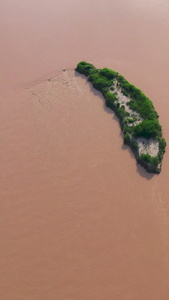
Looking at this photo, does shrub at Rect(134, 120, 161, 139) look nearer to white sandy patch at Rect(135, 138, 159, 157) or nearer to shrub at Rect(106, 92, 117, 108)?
white sandy patch at Rect(135, 138, 159, 157)

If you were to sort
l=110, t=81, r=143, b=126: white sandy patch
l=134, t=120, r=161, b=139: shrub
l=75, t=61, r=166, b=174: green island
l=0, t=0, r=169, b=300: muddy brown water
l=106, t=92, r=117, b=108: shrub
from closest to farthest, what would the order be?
1. l=0, t=0, r=169, b=300: muddy brown water
2. l=75, t=61, r=166, b=174: green island
3. l=134, t=120, r=161, b=139: shrub
4. l=110, t=81, r=143, b=126: white sandy patch
5. l=106, t=92, r=117, b=108: shrub

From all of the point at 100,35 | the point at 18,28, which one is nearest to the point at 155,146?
the point at 100,35

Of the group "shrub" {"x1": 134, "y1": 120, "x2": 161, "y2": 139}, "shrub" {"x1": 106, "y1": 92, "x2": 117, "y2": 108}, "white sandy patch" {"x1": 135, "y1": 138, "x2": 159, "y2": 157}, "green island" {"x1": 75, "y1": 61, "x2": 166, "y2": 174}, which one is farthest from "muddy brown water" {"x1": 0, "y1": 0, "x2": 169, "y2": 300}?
"white sandy patch" {"x1": 135, "y1": 138, "x2": 159, "y2": 157}

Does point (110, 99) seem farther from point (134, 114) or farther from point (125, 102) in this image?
point (134, 114)

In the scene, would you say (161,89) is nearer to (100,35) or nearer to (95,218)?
(100,35)

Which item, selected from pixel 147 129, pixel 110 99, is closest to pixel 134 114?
pixel 147 129

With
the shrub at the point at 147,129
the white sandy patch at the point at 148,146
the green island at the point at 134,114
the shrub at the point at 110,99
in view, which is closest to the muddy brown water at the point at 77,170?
the shrub at the point at 110,99

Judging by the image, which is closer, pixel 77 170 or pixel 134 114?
pixel 77 170
